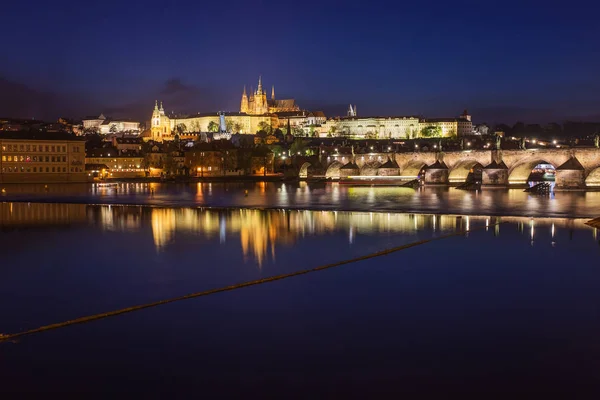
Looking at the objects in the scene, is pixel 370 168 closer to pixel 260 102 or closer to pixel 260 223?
pixel 260 223

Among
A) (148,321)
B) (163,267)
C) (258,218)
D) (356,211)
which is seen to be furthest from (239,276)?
(356,211)

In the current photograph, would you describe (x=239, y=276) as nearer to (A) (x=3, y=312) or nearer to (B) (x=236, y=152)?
(A) (x=3, y=312)

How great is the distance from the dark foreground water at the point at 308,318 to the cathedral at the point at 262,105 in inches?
5114

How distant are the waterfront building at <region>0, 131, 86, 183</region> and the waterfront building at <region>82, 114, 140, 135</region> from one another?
293ft

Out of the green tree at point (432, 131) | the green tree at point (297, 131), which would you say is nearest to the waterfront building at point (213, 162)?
the green tree at point (297, 131)

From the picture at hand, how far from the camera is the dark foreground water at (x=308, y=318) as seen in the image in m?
6.12

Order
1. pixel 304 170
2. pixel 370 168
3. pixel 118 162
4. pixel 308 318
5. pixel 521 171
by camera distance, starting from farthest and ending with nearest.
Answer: pixel 118 162
pixel 304 170
pixel 370 168
pixel 521 171
pixel 308 318

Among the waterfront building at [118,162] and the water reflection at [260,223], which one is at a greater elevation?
the waterfront building at [118,162]

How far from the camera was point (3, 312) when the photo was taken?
8.59 meters

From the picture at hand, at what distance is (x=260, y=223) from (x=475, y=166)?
140 ft

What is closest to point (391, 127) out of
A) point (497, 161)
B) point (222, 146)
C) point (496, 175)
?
point (222, 146)

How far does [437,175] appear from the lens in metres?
50.1

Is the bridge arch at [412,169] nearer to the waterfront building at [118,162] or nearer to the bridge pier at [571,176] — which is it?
the bridge pier at [571,176]

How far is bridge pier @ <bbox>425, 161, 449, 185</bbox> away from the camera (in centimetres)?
4997
